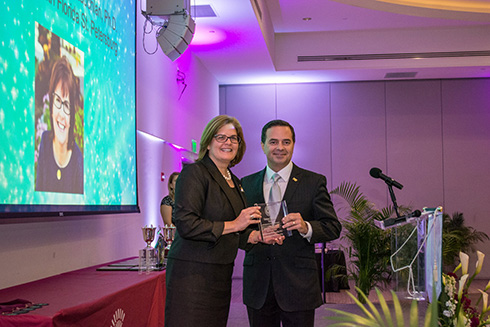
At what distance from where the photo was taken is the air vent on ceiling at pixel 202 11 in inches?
245

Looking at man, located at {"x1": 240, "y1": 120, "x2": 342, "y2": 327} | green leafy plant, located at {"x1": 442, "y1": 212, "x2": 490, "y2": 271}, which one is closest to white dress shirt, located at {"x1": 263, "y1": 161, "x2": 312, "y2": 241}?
man, located at {"x1": 240, "y1": 120, "x2": 342, "y2": 327}

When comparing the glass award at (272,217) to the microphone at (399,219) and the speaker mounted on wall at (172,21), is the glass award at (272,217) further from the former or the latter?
the speaker mounted on wall at (172,21)

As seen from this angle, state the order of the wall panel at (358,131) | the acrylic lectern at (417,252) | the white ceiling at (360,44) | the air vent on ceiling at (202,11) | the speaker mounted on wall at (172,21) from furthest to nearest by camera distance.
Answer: the wall panel at (358,131)
the white ceiling at (360,44)
the air vent on ceiling at (202,11)
the speaker mounted on wall at (172,21)
the acrylic lectern at (417,252)

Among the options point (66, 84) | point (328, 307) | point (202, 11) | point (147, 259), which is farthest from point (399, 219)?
point (202, 11)

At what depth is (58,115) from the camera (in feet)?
10.6

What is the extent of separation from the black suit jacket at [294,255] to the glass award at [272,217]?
0.51 feet

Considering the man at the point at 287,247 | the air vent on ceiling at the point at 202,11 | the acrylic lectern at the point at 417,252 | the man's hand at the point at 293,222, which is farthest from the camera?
the air vent on ceiling at the point at 202,11

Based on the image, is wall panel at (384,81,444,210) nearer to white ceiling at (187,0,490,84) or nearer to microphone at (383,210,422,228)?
Result: white ceiling at (187,0,490,84)

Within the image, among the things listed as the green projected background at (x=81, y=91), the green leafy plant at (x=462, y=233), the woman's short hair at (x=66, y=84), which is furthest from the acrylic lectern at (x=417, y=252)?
the green leafy plant at (x=462, y=233)

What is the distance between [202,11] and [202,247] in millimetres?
4529

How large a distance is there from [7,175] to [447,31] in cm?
839

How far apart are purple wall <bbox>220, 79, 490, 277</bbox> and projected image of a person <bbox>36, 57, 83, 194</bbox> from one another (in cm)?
711

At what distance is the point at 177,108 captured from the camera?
679cm

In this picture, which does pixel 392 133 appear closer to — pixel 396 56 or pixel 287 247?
pixel 396 56
